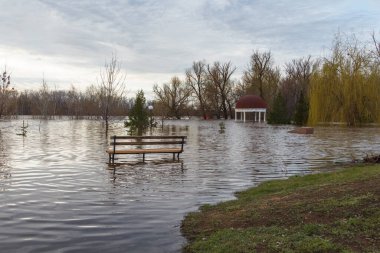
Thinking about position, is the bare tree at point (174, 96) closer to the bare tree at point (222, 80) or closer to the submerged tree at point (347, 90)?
the bare tree at point (222, 80)

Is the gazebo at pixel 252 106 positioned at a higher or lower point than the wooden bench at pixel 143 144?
higher

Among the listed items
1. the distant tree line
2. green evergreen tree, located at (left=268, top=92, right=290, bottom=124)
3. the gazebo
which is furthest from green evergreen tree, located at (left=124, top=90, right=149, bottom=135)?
the gazebo

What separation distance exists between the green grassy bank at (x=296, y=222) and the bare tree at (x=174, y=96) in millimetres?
88146

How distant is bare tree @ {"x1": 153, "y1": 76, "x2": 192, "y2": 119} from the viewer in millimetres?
95812

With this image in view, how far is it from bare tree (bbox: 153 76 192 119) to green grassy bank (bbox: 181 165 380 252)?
88.1m

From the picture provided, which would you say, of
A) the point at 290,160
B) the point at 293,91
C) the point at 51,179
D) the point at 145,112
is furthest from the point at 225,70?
the point at 51,179

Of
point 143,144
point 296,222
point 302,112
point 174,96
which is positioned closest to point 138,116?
point 143,144

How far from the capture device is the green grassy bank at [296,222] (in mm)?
4844

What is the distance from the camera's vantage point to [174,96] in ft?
316

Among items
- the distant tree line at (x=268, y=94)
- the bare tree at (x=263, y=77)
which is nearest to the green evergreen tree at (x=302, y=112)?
the distant tree line at (x=268, y=94)

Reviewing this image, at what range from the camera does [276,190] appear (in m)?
9.02

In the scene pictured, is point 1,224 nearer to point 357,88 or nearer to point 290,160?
point 290,160

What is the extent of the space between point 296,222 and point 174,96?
91.0 m

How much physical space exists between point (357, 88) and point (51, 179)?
3390 centimetres
